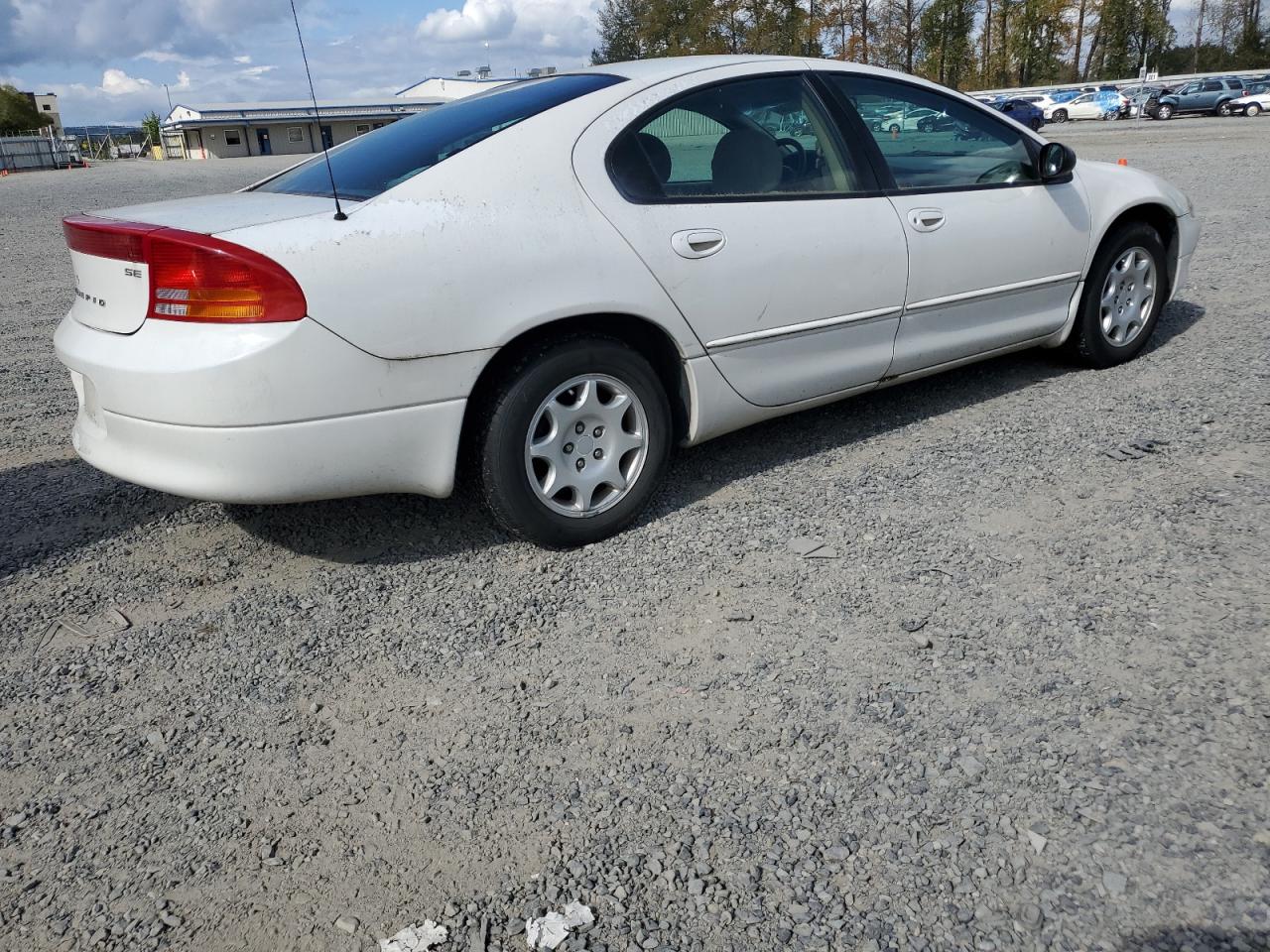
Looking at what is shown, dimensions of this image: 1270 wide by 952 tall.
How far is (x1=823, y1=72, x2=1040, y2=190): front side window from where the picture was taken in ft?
13.8

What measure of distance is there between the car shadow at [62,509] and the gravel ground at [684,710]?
0.02 m

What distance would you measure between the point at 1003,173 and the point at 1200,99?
131 ft

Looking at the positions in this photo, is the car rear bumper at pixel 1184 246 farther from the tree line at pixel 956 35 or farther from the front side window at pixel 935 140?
the tree line at pixel 956 35

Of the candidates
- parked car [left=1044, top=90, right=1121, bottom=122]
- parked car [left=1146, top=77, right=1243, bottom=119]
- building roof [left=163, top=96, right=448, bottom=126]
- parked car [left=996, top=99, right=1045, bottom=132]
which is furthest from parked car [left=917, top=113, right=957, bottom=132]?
building roof [left=163, top=96, right=448, bottom=126]

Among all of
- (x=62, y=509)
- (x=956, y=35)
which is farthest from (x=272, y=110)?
(x=62, y=509)

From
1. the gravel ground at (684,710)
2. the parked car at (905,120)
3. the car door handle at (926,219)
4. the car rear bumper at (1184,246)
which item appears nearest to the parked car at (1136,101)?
Result: the car rear bumper at (1184,246)

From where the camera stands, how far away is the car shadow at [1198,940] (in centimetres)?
180

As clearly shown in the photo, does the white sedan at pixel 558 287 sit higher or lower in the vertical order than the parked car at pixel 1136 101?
higher

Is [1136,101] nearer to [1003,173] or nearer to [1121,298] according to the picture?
[1121,298]

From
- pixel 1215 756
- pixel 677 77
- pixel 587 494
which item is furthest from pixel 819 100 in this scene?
pixel 1215 756

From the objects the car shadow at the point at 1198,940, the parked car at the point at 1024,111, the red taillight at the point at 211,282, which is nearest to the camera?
the car shadow at the point at 1198,940

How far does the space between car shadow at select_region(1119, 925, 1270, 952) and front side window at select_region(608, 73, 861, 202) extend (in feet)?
8.42

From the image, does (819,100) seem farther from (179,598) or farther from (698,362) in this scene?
(179,598)

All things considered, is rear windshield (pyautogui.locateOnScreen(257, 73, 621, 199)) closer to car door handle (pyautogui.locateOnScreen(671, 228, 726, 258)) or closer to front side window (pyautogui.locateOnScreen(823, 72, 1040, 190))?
car door handle (pyautogui.locateOnScreen(671, 228, 726, 258))
